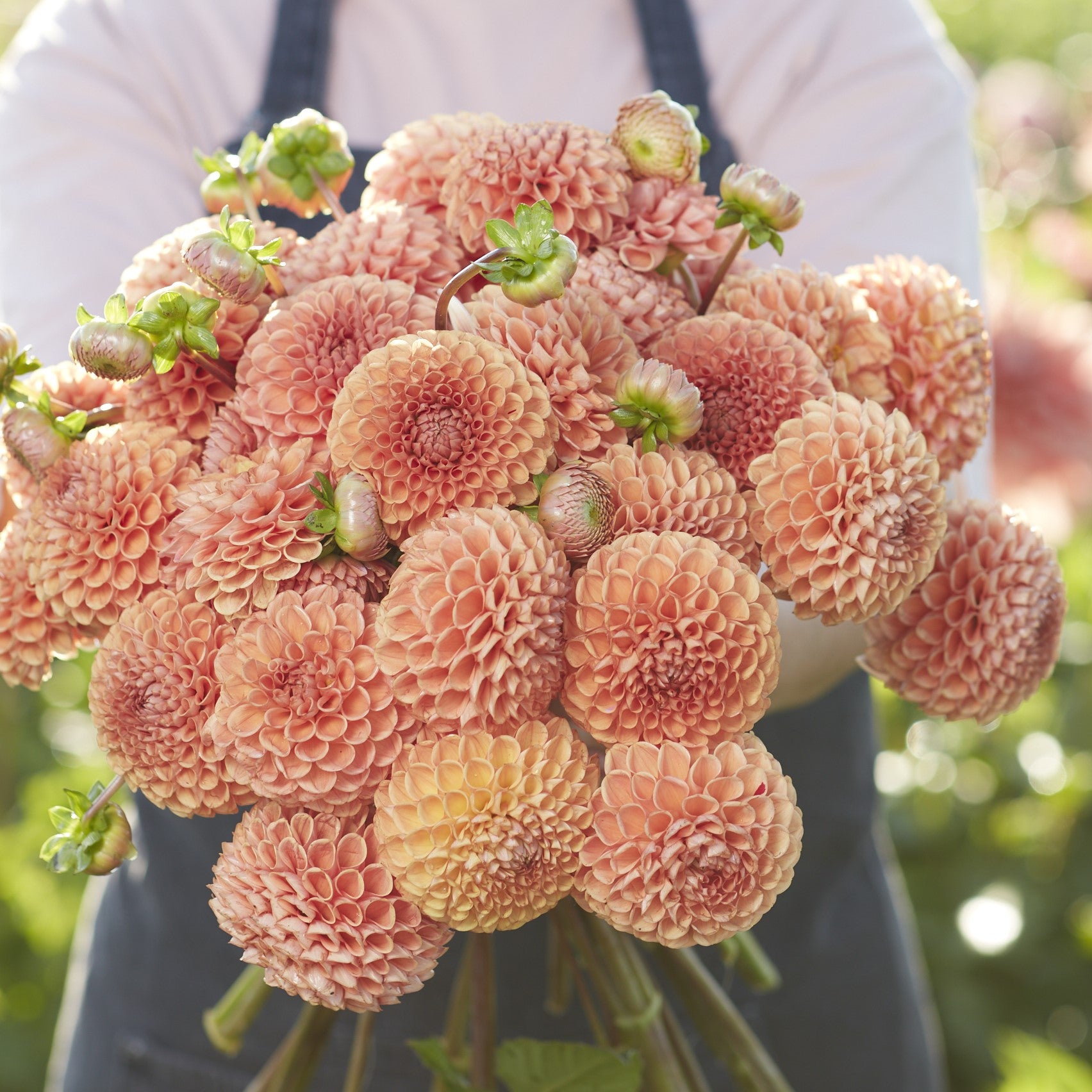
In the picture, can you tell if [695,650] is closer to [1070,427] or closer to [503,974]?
[503,974]

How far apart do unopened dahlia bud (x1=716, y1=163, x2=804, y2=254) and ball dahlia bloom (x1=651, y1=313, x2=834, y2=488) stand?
4 cm

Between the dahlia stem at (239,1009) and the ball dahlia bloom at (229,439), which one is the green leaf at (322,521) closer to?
the ball dahlia bloom at (229,439)

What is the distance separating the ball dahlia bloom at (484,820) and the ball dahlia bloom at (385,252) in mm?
170

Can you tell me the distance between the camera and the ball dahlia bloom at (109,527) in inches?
14.9

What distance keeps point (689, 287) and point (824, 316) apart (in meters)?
0.05

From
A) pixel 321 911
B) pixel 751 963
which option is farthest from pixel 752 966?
pixel 321 911

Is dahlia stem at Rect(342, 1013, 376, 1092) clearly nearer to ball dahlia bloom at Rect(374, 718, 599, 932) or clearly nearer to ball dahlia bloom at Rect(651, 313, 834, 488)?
ball dahlia bloom at Rect(374, 718, 599, 932)

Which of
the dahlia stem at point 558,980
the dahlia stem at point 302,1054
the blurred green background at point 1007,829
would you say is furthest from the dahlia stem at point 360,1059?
the blurred green background at point 1007,829

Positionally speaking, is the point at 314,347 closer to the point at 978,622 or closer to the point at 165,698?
the point at 165,698

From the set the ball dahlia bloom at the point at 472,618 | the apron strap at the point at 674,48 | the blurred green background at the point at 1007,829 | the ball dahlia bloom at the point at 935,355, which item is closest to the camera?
the ball dahlia bloom at the point at 472,618

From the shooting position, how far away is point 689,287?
17.4 inches

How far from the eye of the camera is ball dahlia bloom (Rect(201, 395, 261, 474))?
1.27 feet

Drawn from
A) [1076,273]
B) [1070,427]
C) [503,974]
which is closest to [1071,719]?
[1070,427]

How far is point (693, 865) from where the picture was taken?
345 millimetres
